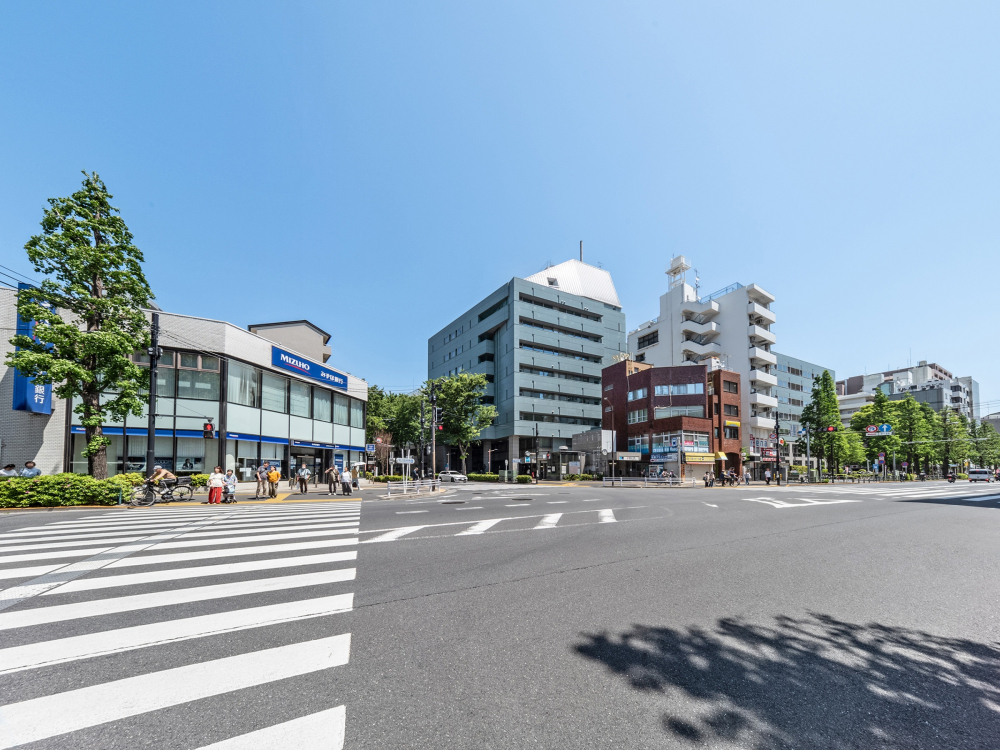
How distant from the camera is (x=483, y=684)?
3.52 meters

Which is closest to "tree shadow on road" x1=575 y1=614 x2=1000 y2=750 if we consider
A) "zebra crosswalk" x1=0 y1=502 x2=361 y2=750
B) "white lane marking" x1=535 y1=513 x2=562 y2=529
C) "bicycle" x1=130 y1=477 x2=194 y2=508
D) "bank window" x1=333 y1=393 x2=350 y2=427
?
"zebra crosswalk" x1=0 y1=502 x2=361 y2=750

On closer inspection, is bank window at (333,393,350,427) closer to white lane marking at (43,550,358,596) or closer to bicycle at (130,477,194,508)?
bicycle at (130,477,194,508)

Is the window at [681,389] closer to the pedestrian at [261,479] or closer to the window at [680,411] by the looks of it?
the window at [680,411]

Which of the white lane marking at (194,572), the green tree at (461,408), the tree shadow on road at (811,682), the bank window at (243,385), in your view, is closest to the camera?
the tree shadow on road at (811,682)

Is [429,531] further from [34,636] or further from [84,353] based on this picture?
[84,353]

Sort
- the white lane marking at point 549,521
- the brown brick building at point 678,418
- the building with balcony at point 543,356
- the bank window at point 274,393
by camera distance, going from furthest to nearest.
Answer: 1. the building with balcony at point 543,356
2. the brown brick building at point 678,418
3. the bank window at point 274,393
4. the white lane marking at point 549,521

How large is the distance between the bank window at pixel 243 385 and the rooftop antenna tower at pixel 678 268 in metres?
60.9

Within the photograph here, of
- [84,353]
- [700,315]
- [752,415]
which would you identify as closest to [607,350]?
[700,315]

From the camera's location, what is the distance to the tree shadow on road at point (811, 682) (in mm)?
2910

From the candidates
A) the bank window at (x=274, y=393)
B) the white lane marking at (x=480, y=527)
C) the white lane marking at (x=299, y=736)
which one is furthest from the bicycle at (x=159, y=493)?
the white lane marking at (x=299, y=736)

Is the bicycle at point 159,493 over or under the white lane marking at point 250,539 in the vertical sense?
under

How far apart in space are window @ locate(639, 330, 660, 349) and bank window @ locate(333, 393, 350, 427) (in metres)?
50.5

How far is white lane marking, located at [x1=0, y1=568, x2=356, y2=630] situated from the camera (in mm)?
4965

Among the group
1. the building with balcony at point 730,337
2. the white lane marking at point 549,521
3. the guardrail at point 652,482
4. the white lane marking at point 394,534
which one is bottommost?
the guardrail at point 652,482
